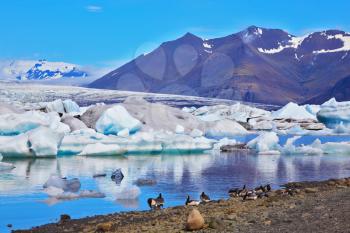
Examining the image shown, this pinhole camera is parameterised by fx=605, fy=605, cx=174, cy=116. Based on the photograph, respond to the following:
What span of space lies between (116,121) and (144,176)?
1321 centimetres

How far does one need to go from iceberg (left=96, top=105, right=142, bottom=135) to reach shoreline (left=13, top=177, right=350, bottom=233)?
19.3 meters

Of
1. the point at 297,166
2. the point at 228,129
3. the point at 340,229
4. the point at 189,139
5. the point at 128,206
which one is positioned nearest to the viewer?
the point at 340,229

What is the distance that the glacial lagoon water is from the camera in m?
13.5

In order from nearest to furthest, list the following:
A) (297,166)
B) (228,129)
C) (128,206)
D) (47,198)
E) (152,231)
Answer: (152,231) < (128,206) < (47,198) < (297,166) < (228,129)

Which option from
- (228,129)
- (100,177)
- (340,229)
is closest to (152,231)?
(340,229)

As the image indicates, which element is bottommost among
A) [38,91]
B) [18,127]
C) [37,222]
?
[37,222]

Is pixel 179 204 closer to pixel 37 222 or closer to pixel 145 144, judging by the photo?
pixel 37 222

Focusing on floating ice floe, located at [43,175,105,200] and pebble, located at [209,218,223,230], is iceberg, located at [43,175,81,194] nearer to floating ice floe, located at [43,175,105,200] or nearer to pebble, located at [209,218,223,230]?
floating ice floe, located at [43,175,105,200]

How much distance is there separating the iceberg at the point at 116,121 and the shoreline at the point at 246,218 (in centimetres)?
1927

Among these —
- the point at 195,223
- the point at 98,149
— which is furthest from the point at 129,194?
the point at 98,149

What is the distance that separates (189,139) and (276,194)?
15820 millimetres

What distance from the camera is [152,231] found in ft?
32.0

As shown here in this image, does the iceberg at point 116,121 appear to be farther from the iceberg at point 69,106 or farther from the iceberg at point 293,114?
the iceberg at point 293,114

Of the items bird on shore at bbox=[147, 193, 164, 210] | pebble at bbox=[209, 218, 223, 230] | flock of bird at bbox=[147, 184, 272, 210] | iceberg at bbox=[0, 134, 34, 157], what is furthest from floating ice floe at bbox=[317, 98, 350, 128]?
pebble at bbox=[209, 218, 223, 230]
